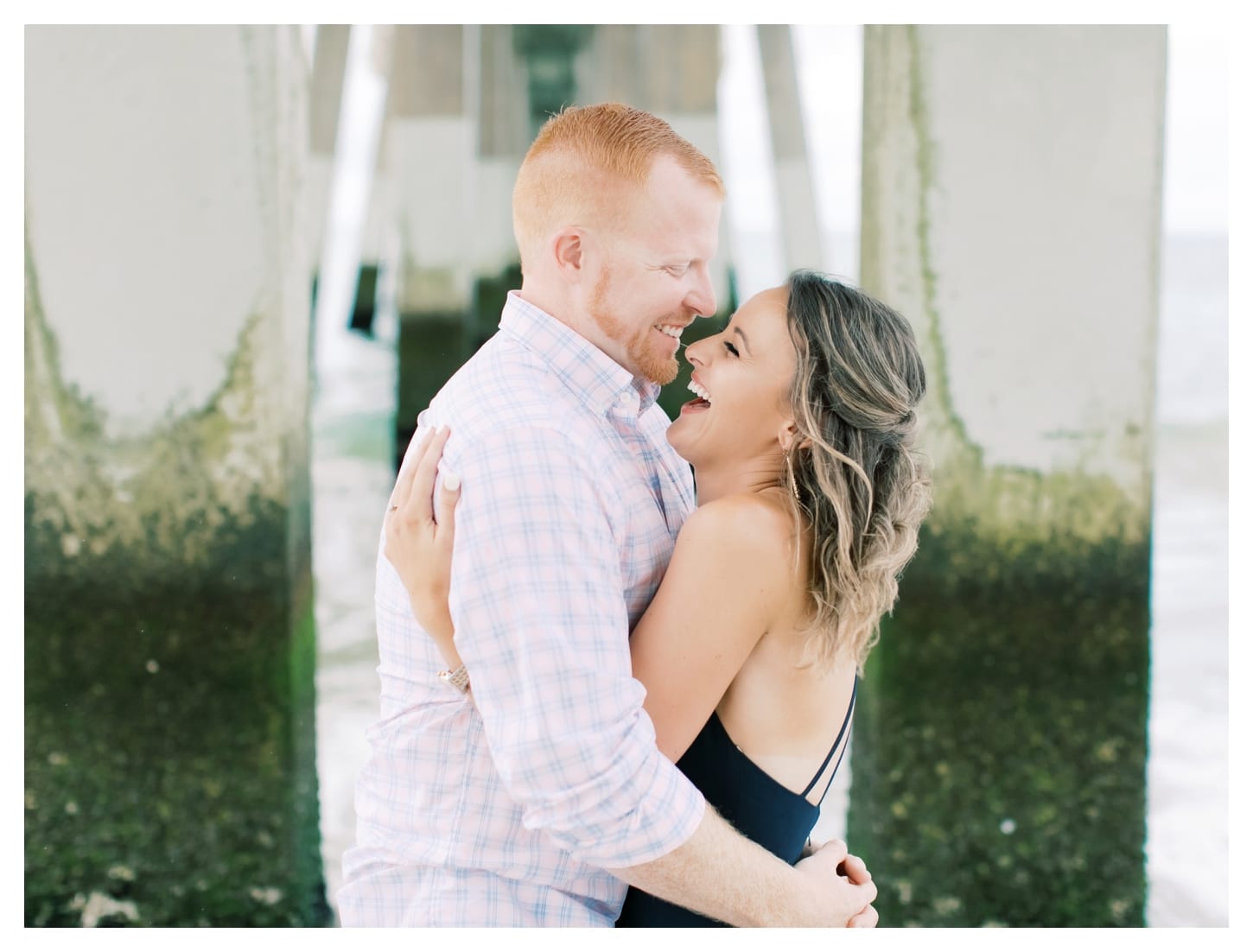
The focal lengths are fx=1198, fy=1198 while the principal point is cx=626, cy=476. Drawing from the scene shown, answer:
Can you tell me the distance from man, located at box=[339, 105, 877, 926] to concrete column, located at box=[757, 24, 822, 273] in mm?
6101

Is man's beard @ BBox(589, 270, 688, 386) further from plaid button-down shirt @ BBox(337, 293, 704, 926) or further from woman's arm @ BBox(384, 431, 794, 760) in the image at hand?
woman's arm @ BBox(384, 431, 794, 760)

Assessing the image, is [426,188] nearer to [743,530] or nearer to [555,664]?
[743,530]

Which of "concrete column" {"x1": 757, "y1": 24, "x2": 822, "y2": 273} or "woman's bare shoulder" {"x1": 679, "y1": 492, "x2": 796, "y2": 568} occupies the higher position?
A: "concrete column" {"x1": 757, "y1": 24, "x2": 822, "y2": 273}

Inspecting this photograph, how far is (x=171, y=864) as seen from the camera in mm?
3531

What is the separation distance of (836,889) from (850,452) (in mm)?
655

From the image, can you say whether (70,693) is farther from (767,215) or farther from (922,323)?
(767,215)

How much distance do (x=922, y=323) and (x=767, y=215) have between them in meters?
12.1

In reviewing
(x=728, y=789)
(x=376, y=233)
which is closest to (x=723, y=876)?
(x=728, y=789)

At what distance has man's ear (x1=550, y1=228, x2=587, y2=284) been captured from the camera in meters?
1.79

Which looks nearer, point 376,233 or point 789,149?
point 789,149

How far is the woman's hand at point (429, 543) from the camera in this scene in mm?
1582

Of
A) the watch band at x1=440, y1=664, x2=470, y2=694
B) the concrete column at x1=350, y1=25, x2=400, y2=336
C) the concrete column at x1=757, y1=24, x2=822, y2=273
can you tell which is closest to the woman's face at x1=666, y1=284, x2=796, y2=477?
the watch band at x1=440, y1=664, x2=470, y2=694

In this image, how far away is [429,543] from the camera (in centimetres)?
161

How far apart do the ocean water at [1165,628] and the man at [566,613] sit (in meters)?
0.96
